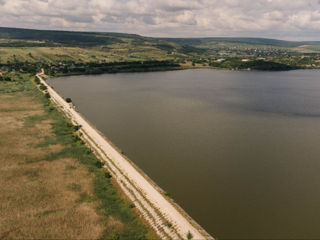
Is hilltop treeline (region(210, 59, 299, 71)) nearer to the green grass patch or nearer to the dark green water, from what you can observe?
the dark green water

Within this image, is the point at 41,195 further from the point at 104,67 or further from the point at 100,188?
the point at 104,67

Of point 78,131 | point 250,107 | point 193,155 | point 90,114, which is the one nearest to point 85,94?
point 90,114

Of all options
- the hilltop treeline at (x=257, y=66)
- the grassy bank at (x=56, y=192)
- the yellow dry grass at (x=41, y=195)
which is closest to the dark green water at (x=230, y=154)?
the grassy bank at (x=56, y=192)

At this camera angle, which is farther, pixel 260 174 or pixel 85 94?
pixel 85 94

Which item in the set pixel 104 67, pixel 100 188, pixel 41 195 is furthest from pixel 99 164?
pixel 104 67

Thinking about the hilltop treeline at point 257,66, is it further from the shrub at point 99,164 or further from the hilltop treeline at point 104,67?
the shrub at point 99,164

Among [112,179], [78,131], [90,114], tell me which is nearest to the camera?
[112,179]

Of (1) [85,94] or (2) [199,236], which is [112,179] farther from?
(1) [85,94]
